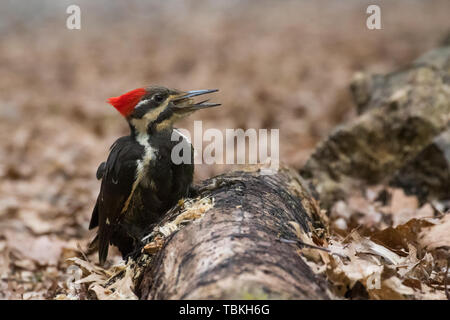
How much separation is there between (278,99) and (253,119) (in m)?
0.73

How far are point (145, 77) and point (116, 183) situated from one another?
6.42 m

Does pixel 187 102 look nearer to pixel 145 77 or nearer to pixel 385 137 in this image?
pixel 385 137

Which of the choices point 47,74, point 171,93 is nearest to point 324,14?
point 47,74

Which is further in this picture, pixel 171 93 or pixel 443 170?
pixel 443 170

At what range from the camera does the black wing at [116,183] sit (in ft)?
10.3

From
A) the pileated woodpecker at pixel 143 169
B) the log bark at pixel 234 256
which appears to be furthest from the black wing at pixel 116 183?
the log bark at pixel 234 256

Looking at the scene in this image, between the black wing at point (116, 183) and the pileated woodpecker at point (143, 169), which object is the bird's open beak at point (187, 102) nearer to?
the pileated woodpecker at point (143, 169)

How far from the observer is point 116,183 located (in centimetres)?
317

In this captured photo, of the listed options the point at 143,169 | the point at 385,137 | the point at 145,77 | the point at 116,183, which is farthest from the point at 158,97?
the point at 145,77

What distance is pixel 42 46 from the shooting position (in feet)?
38.3
